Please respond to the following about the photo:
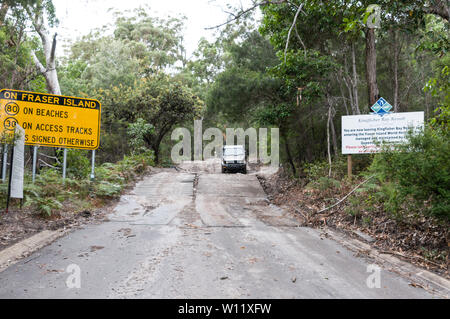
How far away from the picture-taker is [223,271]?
4.76 meters

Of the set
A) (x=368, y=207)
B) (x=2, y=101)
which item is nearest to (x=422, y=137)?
(x=368, y=207)

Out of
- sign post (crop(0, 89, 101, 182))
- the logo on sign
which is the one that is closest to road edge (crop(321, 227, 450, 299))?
the logo on sign

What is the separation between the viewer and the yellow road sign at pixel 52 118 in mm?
9625

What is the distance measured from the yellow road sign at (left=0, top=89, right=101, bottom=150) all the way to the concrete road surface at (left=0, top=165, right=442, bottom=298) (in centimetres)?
355

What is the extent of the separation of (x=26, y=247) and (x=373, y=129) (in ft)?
29.1

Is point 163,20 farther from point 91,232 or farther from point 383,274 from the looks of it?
point 383,274

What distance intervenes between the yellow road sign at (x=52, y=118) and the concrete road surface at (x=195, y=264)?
3548 millimetres

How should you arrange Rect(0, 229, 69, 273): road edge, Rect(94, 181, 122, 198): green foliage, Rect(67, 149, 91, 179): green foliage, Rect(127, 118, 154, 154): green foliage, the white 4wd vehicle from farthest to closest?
the white 4wd vehicle, Rect(127, 118, 154, 154): green foliage, Rect(67, 149, 91, 179): green foliage, Rect(94, 181, 122, 198): green foliage, Rect(0, 229, 69, 273): road edge

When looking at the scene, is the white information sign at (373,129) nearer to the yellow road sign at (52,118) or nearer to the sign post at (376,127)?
the sign post at (376,127)

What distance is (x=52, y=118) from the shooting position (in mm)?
10461

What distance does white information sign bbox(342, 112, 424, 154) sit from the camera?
9.07m

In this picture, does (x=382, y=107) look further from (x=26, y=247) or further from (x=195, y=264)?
(x=26, y=247)

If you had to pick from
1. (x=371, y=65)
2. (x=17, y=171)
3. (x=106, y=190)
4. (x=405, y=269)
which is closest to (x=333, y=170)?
(x=371, y=65)

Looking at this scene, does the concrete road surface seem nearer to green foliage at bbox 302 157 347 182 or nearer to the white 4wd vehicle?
green foliage at bbox 302 157 347 182
